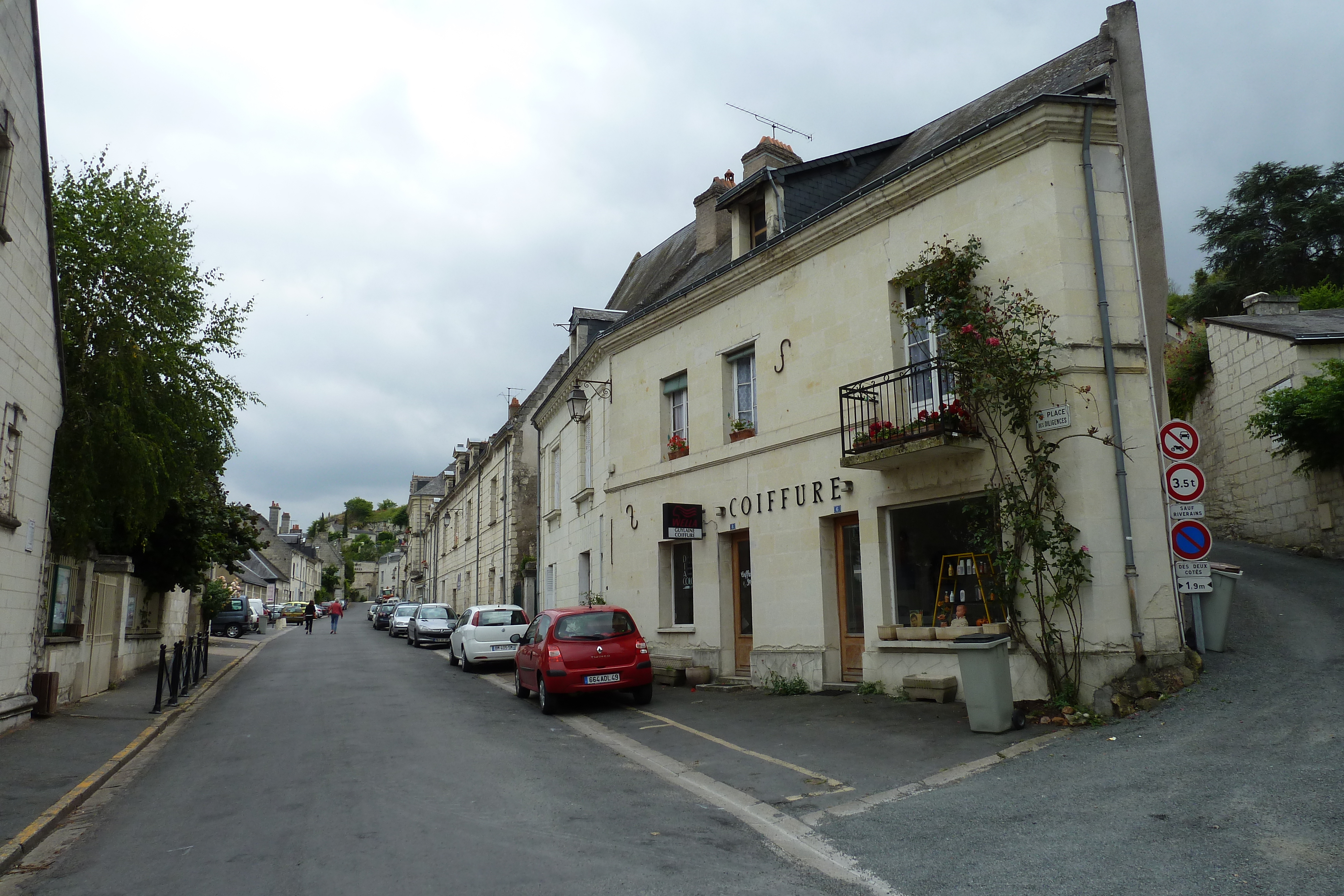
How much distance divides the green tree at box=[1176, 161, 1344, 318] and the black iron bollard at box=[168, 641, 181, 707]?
30497 mm

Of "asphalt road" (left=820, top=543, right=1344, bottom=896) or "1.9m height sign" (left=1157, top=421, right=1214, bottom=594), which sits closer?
"asphalt road" (left=820, top=543, right=1344, bottom=896)

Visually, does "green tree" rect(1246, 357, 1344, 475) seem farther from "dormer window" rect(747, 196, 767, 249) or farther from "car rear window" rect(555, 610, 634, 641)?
"car rear window" rect(555, 610, 634, 641)

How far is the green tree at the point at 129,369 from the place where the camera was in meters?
12.0

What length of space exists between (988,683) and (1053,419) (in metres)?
2.88

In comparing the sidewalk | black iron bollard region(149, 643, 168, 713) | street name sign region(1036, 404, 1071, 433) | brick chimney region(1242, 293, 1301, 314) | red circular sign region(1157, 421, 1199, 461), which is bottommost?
the sidewalk

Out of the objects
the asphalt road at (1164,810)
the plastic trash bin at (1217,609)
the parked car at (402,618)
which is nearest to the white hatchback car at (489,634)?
the plastic trash bin at (1217,609)

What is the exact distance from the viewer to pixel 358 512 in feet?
469

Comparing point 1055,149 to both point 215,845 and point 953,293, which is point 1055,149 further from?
point 215,845

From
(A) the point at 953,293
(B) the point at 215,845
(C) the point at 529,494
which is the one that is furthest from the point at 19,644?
(C) the point at 529,494

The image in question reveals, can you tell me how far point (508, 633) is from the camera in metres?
18.9

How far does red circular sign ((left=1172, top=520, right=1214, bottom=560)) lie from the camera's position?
8.76 metres

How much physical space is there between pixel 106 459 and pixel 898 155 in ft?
41.8

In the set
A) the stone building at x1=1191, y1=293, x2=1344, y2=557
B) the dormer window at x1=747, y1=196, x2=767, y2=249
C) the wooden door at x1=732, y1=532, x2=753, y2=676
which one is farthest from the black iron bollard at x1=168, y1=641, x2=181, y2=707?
the stone building at x1=1191, y1=293, x2=1344, y2=557

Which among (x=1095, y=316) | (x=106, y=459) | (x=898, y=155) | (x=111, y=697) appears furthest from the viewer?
(x=898, y=155)
